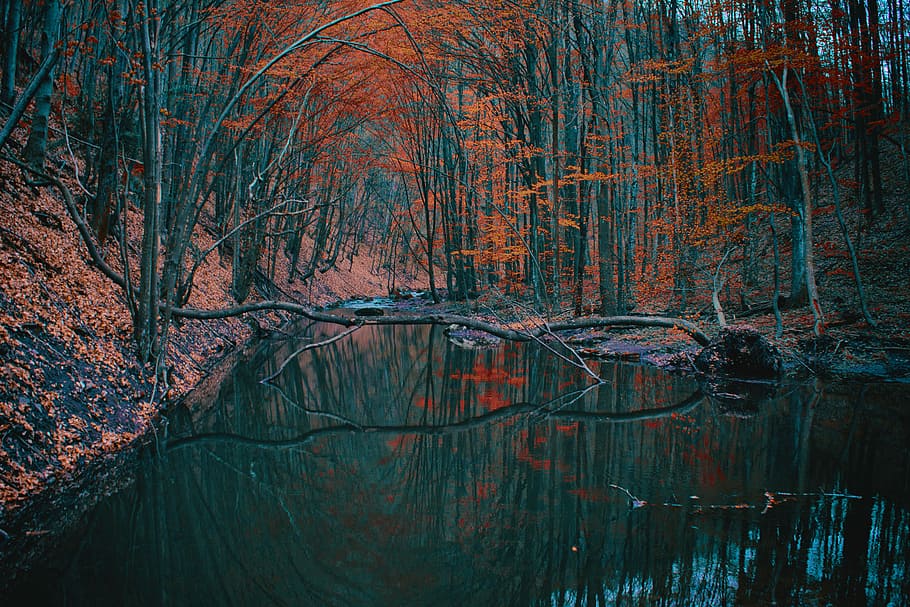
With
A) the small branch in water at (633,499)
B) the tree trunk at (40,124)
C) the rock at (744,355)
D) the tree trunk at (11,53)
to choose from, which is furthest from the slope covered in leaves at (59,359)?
the rock at (744,355)

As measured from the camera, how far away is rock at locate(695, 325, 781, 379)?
9562 millimetres

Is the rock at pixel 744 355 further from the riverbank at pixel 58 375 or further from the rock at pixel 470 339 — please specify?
the riverbank at pixel 58 375

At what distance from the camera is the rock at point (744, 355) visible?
376 inches

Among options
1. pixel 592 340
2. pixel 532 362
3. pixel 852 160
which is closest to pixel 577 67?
pixel 592 340

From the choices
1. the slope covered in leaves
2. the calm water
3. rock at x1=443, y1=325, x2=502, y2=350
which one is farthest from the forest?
rock at x1=443, y1=325, x2=502, y2=350

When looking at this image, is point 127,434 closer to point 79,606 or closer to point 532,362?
point 79,606

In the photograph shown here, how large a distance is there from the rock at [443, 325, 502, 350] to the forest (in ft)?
6.64

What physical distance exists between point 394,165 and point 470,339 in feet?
36.1

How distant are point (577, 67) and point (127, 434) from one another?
1515cm

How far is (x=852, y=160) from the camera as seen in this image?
20109 mm

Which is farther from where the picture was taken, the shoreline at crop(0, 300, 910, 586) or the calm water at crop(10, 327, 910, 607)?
the shoreline at crop(0, 300, 910, 586)

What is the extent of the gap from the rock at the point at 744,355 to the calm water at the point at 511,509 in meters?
1.60

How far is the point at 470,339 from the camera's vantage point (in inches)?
633

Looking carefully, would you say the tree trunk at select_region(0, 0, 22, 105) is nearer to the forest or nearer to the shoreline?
the forest
